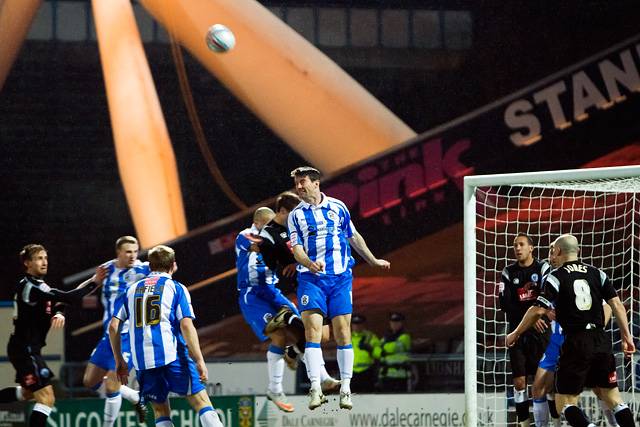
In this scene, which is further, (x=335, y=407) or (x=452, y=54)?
(x=452, y=54)

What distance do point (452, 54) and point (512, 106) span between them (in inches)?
35.6

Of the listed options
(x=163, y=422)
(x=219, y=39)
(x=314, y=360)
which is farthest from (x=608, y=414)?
→ (x=219, y=39)

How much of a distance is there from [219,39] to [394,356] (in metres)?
4.05

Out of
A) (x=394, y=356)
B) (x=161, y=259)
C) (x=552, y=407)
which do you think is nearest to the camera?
(x=161, y=259)

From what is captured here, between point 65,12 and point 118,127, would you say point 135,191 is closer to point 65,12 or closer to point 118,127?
point 118,127

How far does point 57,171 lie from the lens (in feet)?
43.0

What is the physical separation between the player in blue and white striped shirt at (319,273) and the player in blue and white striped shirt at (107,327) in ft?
5.91

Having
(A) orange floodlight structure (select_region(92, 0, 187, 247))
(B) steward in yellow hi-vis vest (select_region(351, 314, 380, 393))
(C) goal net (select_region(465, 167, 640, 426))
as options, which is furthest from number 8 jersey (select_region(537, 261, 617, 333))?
(A) orange floodlight structure (select_region(92, 0, 187, 247))

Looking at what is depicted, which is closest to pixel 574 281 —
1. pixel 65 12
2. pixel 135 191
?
pixel 135 191

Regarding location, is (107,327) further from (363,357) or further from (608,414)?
(608,414)

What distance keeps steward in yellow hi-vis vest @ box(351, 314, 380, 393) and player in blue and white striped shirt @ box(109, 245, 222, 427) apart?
5092 mm

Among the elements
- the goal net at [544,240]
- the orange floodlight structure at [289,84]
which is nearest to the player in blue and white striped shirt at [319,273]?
the goal net at [544,240]

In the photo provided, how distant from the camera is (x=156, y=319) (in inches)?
304

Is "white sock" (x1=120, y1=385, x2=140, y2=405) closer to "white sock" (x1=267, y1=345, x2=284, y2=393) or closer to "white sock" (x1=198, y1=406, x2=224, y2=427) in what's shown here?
"white sock" (x1=267, y1=345, x2=284, y2=393)
